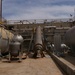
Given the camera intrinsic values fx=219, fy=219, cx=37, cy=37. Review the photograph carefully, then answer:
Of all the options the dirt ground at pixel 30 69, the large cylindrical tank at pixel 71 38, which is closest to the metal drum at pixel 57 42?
the large cylindrical tank at pixel 71 38

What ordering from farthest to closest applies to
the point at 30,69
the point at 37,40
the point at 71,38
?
1. the point at 37,40
2. the point at 71,38
3. the point at 30,69

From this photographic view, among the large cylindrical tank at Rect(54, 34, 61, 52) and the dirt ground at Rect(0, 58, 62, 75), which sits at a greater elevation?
the large cylindrical tank at Rect(54, 34, 61, 52)

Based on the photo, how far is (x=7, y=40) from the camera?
80.2ft

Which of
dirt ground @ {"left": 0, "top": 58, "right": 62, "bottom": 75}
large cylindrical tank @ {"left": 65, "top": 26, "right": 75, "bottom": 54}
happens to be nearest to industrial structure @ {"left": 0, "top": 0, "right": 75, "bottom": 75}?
large cylindrical tank @ {"left": 65, "top": 26, "right": 75, "bottom": 54}

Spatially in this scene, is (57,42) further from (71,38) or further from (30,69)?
(30,69)

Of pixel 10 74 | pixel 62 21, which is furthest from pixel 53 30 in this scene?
pixel 10 74

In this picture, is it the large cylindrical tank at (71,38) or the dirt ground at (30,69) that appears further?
the large cylindrical tank at (71,38)

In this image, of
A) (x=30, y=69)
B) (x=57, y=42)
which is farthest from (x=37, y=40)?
(x=30, y=69)

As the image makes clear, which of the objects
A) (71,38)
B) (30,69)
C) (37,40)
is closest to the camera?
(30,69)

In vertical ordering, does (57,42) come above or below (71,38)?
below

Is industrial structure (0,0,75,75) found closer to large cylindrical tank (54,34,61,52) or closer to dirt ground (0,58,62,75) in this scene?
large cylindrical tank (54,34,61,52)

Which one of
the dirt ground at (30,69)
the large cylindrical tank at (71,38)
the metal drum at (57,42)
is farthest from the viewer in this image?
the metal drum at (57,42)

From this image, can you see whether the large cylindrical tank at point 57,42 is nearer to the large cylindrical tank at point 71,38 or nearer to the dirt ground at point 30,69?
the large cylindrical tank at point 71,38

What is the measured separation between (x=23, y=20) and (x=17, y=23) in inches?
73.4
